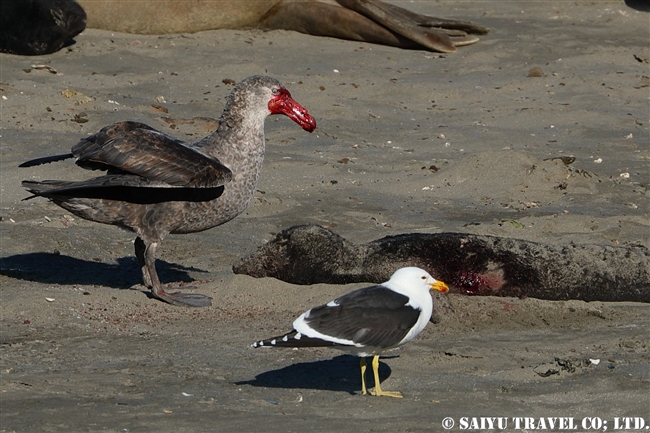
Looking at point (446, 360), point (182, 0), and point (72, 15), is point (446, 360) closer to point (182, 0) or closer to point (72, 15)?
point (72, 15)

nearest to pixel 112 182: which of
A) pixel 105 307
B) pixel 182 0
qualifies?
pixel 105 307

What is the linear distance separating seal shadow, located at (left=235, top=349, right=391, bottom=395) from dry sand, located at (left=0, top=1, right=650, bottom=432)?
2cm

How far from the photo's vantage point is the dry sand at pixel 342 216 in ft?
16.3

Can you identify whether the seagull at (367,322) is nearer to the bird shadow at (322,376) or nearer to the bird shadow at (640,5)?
the bird shadow at (322,376)

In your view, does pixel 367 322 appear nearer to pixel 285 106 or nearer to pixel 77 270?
pixel 285 106

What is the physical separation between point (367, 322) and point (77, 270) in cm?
290

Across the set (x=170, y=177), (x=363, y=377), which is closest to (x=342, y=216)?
(x=170, y=177)

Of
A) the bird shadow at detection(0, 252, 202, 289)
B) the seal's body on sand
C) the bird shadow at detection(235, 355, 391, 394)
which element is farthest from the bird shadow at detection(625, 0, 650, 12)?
the bird shadow at detection(235, 355, 391, 394)

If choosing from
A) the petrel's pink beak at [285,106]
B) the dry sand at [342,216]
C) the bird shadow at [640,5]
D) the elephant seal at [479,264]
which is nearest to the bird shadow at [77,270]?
the dry sand at [342,216]

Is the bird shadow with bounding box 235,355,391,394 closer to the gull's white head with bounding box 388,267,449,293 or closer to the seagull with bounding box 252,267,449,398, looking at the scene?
the seagull with bounding box 252,267,449,398

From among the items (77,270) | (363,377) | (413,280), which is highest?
(413,280)

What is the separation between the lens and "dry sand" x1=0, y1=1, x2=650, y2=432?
498 centimetres

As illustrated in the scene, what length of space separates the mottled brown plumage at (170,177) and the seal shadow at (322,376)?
1166 millimetres

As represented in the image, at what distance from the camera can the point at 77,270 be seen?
726 centimetres
